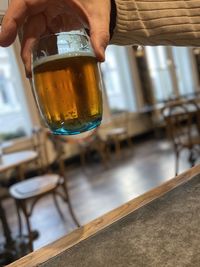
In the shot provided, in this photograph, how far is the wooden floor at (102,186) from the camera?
2958mm

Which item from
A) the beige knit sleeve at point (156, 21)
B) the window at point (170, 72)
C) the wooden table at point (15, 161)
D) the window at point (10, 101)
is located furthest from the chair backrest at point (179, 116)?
the window at point (170, 72)

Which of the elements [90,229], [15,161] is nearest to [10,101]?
[15,161]

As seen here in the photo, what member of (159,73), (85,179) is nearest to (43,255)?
(85,179)

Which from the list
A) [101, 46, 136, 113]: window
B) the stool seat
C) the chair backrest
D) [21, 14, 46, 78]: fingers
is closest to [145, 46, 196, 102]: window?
[101, 46, 136, 113]: window

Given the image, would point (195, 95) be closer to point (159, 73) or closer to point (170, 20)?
point (159, 73)

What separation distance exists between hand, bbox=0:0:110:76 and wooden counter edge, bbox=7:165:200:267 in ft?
1.04

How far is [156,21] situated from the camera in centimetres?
53

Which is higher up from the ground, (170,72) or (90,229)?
(170,72)

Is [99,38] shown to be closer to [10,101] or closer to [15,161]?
[15,161]

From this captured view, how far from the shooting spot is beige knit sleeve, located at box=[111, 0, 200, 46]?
20.5 inches

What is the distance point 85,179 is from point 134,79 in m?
3.10

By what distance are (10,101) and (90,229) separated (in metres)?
5.07

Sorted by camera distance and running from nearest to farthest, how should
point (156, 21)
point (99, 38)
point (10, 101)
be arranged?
point (99, 38)
point (156, 21)
point (10, 101)

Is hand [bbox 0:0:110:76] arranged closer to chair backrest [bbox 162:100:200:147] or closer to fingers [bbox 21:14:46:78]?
fingers [bbox 21:14:46:78]
